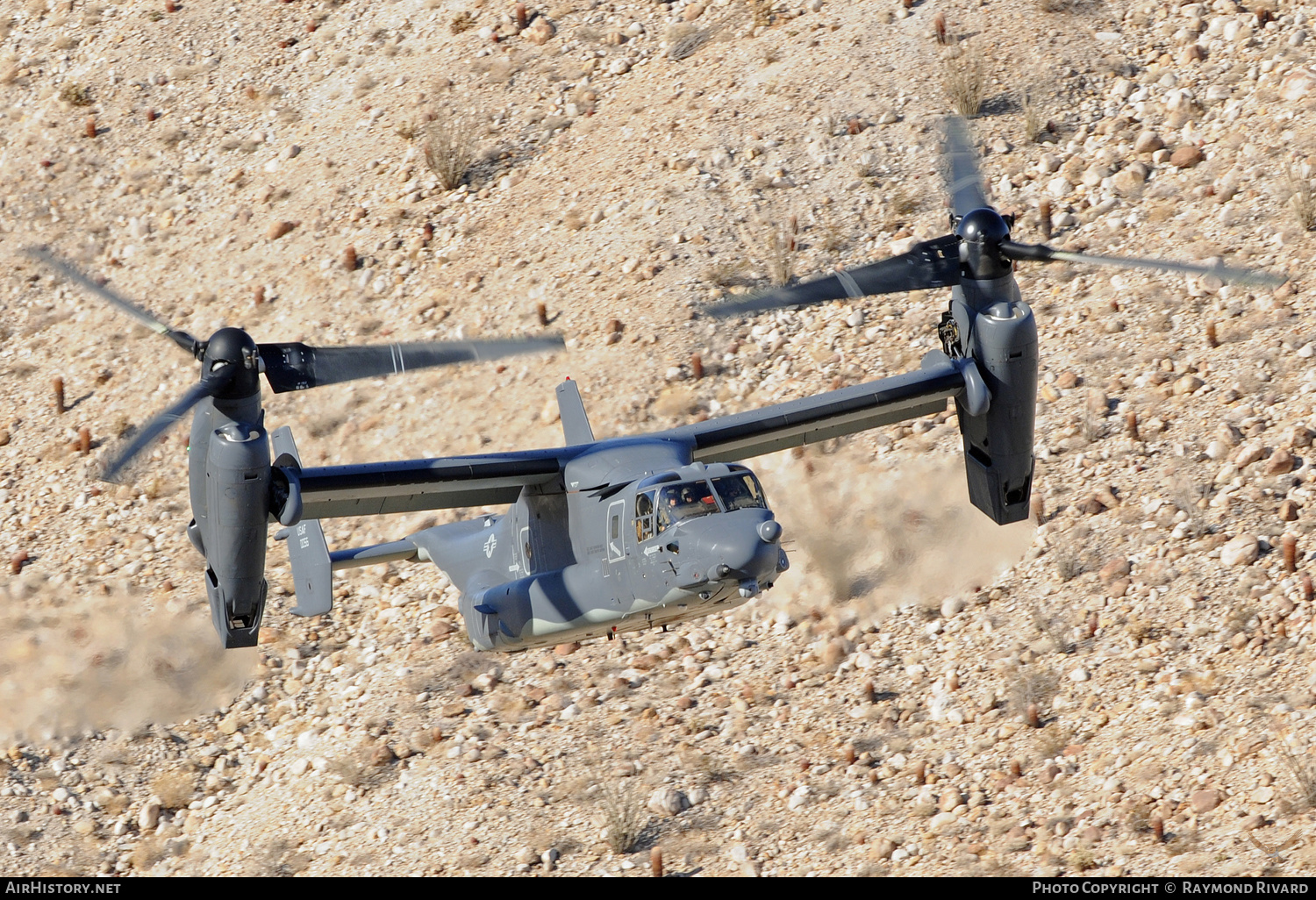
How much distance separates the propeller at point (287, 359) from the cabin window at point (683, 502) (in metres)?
2.44

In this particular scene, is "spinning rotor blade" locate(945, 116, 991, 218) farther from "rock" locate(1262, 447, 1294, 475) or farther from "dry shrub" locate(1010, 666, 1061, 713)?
"dry shrub" locate(1010, 666, 1061, 713)

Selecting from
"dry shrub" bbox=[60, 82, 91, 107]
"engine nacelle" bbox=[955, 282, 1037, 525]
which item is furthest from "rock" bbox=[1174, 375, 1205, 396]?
"dry shrub" bbox=[60, 82, 91, 107]

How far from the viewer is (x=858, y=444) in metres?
31.1

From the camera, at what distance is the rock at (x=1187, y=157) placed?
34.5 meters

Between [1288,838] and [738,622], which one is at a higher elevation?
[738,622]

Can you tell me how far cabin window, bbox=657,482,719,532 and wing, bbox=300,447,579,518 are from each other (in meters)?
2.59

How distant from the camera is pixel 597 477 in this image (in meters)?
22.2

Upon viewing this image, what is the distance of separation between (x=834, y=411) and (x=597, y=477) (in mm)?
3933

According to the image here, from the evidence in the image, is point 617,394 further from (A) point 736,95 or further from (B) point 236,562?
(B) point 236,562

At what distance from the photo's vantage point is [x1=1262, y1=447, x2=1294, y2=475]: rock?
27.3 meters

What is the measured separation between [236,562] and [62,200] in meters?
23.9

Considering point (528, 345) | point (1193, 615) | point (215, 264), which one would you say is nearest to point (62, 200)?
point (215, 264)

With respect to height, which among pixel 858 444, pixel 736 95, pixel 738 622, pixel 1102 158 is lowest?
pixel 738 622

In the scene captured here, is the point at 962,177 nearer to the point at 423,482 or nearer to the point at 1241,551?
the point at 1241,551
